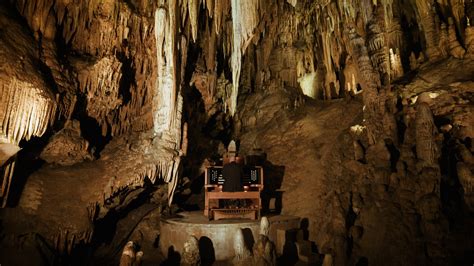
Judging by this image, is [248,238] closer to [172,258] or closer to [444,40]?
[172,258]

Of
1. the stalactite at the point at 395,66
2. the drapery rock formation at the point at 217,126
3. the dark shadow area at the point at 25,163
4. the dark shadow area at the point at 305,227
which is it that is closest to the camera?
the drapery rock formation at the point at 217,126

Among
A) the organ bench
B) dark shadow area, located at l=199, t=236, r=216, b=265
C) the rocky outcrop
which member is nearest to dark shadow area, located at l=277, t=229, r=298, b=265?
the organ bench

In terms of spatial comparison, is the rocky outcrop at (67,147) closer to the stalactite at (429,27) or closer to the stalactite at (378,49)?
the stalactite at (378,49)

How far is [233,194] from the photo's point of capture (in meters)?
8.26

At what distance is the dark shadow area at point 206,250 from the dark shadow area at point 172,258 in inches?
27.2

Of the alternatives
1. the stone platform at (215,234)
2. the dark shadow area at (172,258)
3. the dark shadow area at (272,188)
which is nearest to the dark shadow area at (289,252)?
the stone platform at (215,234)

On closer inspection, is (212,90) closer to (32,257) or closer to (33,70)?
(33,70)

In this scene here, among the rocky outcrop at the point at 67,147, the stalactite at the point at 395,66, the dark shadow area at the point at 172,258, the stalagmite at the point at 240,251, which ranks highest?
the stalactite at the point at 395,66

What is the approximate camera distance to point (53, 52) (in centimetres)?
812

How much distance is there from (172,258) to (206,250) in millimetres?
1029

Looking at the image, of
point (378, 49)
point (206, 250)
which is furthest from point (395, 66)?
point (206, 250)

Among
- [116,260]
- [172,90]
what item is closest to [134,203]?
[116,260]

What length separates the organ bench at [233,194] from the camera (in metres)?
8.32

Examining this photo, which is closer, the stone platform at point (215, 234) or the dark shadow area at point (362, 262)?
the dark shadow area at point (362, 262)
